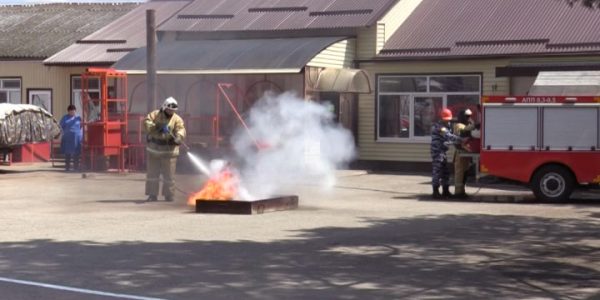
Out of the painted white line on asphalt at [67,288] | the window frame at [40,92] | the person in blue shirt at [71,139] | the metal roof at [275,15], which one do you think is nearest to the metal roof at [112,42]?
the window frame at [40,92]

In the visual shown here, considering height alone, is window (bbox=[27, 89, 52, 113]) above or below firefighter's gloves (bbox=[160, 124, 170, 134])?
above

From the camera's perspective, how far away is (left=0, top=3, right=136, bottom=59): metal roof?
33312mm

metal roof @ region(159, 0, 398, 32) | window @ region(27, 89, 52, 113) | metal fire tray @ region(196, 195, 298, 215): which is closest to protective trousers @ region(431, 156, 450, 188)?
metal fire tray @ region(196, 195, 298, 215)

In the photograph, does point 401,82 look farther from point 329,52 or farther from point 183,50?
point 183,50

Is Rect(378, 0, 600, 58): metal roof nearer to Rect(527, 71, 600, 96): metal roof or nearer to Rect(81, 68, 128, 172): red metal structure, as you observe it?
Rect(527, 71, 600, 96): metal roof

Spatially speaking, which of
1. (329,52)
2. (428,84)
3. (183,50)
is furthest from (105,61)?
(428,84)

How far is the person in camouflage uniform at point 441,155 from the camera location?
1927 centimetres

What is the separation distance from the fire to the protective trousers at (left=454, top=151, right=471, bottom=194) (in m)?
4.81

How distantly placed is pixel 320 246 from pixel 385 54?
16.2 m

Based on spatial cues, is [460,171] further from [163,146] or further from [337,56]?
[337,56]

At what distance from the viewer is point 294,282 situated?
378 inches

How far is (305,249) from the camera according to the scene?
465 inches

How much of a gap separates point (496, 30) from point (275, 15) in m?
6.57

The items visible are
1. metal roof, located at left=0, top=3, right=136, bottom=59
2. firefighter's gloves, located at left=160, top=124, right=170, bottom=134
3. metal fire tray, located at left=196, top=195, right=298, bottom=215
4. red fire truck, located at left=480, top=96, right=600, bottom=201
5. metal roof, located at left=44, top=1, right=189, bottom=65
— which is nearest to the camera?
metal fire tray, located at left=196, top=195, right=298, bottom=215
